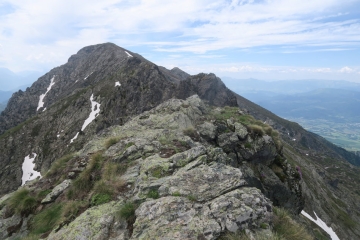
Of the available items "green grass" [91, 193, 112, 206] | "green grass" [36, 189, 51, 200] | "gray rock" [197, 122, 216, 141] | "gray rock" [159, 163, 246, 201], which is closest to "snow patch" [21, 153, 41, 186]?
"green grass" [36, 189, 51, 200]

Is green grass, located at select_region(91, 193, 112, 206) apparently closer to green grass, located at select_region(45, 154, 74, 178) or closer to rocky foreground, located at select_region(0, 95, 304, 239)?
rocky foreground, located at select_region(0, 95, 304, 239)

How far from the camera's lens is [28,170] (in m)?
80.8

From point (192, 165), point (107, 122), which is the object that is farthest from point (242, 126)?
point (107, 122)

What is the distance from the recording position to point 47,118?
10294cm

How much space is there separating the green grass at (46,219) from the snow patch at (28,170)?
77.2m

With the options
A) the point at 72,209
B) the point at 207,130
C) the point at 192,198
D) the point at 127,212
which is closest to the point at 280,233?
the point at 192,198

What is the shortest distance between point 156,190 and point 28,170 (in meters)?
90.7

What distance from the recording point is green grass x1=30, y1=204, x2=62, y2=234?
9.58m

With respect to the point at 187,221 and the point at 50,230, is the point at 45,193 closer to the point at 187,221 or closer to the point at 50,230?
the point at 50,230

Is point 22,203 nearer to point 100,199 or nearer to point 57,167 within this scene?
point 57,167

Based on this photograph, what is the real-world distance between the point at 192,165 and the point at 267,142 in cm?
1079

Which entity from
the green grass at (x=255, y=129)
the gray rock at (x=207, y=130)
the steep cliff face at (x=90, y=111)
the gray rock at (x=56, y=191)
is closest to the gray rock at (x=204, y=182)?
the gray rock at (x=56, y=191)

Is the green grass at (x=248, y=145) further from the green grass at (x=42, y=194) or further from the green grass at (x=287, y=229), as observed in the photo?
the green grass at (x=42, y=194)

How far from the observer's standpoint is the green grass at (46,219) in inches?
377
